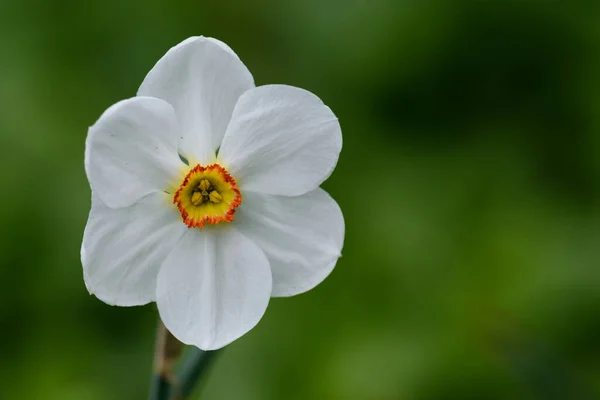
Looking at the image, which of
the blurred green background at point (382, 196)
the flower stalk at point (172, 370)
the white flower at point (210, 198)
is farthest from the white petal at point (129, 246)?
the blurred green background at point (382, 196)

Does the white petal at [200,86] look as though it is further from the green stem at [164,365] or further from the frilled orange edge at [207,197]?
the green stem at [164,365]

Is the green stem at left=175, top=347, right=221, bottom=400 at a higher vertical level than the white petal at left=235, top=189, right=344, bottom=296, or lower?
lower

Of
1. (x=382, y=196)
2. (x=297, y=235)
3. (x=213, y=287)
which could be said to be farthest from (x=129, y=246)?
(x=382, y=196)

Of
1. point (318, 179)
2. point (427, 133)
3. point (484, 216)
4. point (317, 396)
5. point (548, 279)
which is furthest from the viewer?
point (427, 133)

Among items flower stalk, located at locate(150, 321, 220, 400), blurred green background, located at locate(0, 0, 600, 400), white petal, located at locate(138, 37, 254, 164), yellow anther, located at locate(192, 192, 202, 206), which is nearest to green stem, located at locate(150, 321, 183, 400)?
flower stalk, located at locate(150, 321, 220, 400)

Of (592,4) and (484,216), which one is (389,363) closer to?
(484,216)

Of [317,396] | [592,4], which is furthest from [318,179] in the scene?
[592,4]

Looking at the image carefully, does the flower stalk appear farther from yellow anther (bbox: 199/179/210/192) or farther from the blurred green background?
the blurred green background

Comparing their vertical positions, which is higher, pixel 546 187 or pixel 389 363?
pixel 546 187

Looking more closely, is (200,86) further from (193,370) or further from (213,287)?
(193,370)
